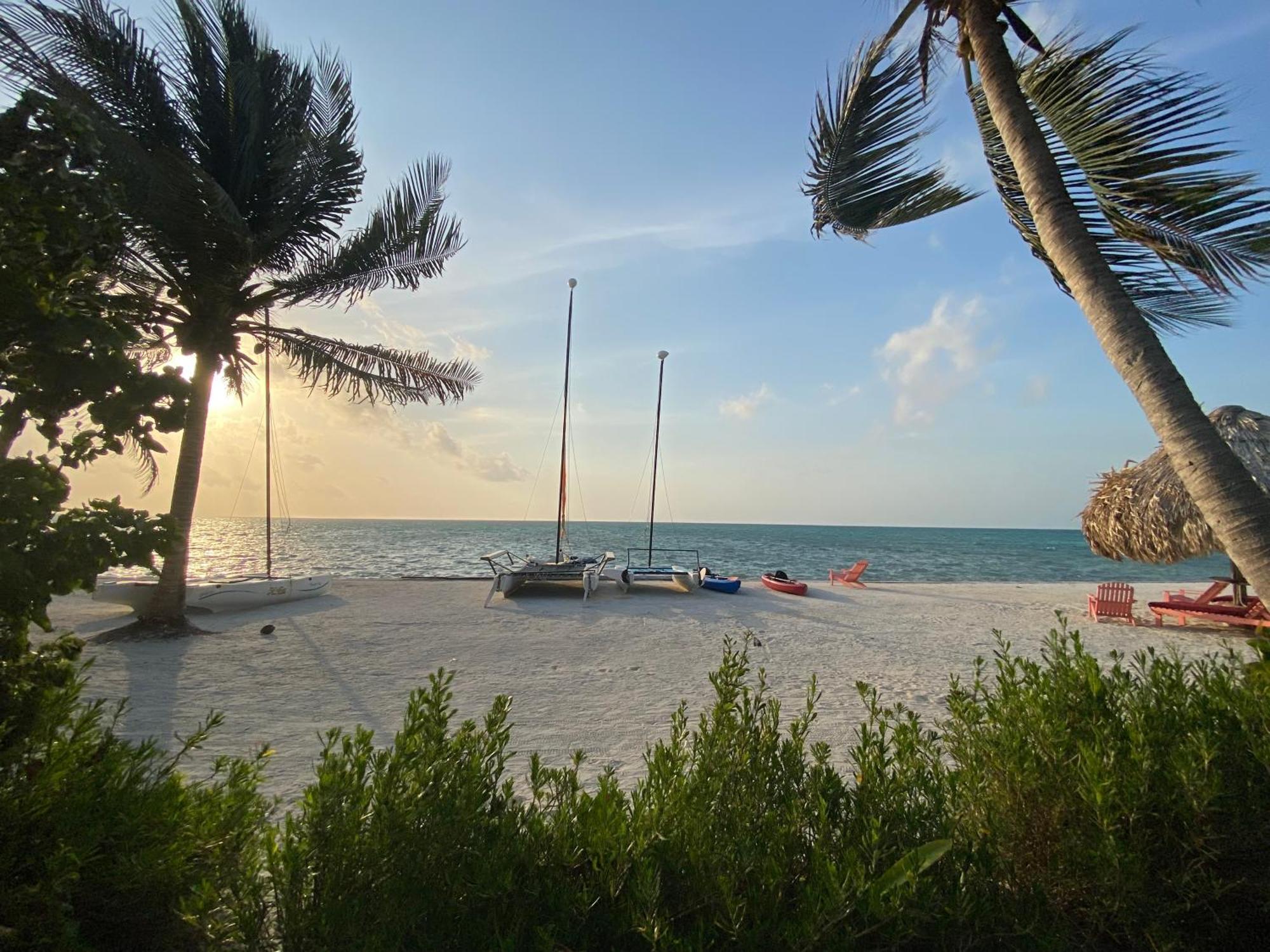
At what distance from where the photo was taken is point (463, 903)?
6.41ft

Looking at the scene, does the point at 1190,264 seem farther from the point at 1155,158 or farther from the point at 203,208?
the point at 203,208

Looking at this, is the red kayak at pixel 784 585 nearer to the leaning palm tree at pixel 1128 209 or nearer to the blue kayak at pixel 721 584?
the blue kayak at pixel 721 584

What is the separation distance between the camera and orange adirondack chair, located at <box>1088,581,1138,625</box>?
14203 millimetres

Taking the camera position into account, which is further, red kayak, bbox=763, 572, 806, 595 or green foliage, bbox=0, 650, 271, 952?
red kayak, bbox=763, 572, 806, 595

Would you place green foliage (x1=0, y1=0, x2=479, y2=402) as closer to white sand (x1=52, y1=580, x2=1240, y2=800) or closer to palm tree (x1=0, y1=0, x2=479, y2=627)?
palm tree (x1=0, y1=0, x2=479, y2=627)

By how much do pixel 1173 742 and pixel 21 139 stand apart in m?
4.63

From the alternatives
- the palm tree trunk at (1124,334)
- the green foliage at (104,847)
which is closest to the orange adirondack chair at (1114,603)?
the palm tree trunk at (1124,334)

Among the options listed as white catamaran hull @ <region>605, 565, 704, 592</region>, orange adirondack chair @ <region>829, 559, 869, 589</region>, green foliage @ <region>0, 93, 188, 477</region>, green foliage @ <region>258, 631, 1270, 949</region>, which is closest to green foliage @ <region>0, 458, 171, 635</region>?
green foliage @ <region>0, 93, 188, 477</region>

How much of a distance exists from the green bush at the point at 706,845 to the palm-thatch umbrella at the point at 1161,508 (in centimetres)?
1336

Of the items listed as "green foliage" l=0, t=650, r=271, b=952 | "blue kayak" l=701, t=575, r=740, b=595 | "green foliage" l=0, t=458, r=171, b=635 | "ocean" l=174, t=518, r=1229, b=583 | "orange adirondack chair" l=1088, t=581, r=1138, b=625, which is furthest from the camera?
"ocean" l=174, t=518, r=1229, b=583

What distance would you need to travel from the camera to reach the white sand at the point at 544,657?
21.2 feet

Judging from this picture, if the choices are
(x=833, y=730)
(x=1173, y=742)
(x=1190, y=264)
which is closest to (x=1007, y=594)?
(x=833, y=730)

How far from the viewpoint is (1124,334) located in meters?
3.53

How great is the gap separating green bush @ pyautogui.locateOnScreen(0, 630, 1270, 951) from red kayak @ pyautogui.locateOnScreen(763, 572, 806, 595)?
53.5 feet
